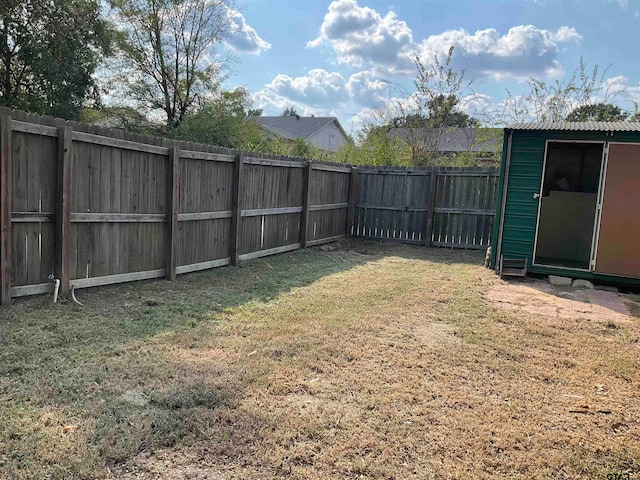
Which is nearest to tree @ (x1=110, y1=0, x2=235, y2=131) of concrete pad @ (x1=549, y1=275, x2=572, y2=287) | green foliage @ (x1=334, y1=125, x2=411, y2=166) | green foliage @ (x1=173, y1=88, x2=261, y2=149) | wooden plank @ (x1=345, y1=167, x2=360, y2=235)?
green foliage @ (x1=173, y1=88, x2=261, y2=149)

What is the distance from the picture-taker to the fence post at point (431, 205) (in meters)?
9.38

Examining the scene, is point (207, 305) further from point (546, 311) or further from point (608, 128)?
point (608, 128)

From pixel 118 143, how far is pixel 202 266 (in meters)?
1.92

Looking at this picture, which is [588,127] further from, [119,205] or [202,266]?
[119,205]

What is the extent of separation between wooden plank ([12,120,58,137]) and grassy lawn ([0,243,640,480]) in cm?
146

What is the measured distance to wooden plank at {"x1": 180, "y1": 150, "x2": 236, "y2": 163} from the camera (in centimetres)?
535

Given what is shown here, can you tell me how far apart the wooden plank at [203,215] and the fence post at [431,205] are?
4816mm


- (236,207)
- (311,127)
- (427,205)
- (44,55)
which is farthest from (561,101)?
(311,127)

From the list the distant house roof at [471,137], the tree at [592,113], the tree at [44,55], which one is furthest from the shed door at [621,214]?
the tree at [44,55]

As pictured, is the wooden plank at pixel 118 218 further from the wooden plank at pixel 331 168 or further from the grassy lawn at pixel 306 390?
the wooden plank at pixel 331 168

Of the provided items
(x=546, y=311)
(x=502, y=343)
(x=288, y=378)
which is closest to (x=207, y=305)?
(x=288, y=378)

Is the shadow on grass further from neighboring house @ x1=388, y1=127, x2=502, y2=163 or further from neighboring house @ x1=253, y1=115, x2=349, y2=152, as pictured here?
neighboring house @ x1=253, y1=115, x2=349, y2=152

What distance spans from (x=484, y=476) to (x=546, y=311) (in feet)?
11.1

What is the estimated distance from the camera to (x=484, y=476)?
198cm
